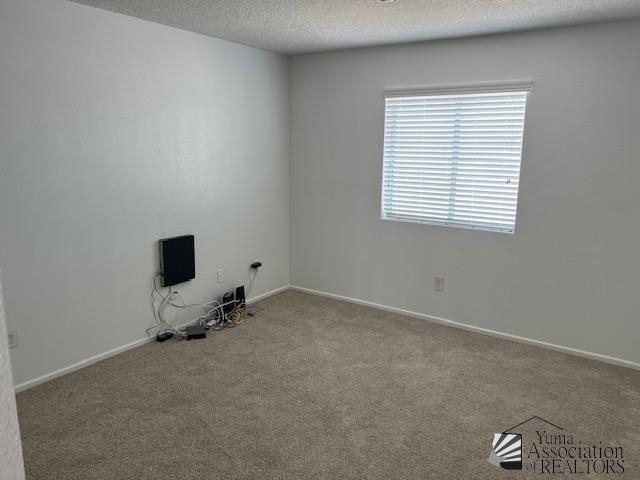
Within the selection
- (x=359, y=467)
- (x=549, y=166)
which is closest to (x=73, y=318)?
(x=359, y=467)

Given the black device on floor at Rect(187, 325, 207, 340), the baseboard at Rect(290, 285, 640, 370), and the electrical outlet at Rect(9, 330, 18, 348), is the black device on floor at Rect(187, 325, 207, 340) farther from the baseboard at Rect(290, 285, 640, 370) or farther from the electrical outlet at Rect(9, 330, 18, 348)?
the baseboard at Rect(290, 285, 640, 370)

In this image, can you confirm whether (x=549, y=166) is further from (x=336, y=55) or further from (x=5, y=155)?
(x=5, y=155)

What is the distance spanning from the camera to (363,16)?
3055 millimetres

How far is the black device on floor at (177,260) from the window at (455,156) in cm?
174

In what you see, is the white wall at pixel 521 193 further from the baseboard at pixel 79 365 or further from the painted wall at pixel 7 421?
the painted wall at pixel 7 421

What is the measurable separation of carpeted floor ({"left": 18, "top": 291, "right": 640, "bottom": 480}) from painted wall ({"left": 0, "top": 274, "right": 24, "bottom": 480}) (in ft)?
6.07

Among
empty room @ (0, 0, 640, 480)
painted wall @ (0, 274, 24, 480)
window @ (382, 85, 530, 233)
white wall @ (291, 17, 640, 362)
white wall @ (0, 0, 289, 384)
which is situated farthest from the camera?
window @ (382, 85, 530, 233)

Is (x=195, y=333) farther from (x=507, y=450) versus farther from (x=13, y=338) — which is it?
(x=507, y=450)

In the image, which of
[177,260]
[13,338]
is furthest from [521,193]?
[13,338]

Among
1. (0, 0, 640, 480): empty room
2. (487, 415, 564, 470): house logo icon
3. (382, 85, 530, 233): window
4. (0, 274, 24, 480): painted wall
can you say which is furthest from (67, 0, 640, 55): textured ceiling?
(0, 274, 24, 480): painted wall

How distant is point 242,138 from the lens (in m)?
4.20

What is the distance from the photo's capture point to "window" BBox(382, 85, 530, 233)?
11.7 feet

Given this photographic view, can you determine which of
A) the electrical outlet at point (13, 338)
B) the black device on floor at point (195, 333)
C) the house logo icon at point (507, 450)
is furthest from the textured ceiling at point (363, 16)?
the house logo icon at point (507, 450)

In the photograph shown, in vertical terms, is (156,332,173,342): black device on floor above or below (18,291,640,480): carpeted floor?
above
